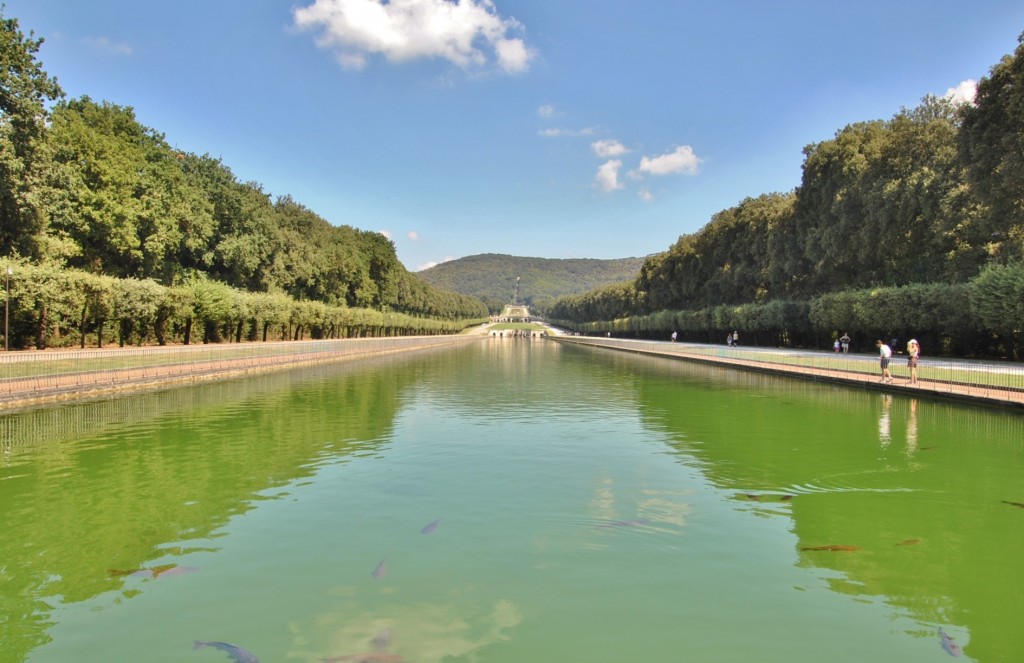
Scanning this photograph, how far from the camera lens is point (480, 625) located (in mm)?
5090

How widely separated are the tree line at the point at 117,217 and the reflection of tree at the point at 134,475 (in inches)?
632

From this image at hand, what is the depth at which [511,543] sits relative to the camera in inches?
270

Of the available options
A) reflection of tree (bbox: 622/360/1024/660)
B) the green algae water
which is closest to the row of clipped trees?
the green algae water

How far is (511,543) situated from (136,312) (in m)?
34.3

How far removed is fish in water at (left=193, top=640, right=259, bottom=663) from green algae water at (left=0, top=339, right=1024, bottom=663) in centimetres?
2

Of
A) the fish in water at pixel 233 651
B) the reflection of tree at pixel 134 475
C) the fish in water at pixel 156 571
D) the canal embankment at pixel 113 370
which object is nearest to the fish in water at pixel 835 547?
the fish in water at pixel 233 651

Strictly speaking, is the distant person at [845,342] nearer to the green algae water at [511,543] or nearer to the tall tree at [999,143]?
the tall tree at [999,143]

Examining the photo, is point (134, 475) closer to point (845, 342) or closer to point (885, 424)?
point (885, 424)

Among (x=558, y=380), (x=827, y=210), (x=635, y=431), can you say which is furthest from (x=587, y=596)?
(x=827, y=210)

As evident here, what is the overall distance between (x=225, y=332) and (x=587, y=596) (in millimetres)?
50547

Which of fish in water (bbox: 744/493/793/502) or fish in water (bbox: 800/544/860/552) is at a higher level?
fish in water (bbox: 744/493/793/502)

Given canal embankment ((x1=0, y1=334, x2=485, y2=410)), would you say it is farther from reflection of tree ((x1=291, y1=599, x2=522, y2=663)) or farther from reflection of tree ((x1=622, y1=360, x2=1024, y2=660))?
reflection of tree ((x1=622, y1=360, x2=1024, y2=660))

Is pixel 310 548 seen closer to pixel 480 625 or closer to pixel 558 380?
pixel 480 625

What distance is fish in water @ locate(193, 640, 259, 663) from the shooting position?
181 inches
